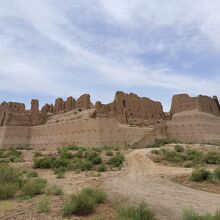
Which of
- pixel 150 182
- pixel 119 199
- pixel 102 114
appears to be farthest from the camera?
pixel 102 114

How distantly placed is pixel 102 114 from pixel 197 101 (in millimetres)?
18945

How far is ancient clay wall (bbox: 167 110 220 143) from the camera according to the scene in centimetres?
5356

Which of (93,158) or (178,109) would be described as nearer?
(93,158)

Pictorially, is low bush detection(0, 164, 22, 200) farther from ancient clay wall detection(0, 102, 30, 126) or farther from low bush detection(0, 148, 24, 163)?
ancient clay wall detection(0, 102, 30, 126)

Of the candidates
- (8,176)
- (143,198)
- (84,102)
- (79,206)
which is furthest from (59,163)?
(84,102)

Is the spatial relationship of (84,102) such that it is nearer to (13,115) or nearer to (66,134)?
(66,134)

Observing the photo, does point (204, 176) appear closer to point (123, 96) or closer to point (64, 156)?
point (64, 156)

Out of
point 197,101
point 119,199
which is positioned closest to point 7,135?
point 197,101

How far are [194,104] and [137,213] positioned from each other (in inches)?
1985

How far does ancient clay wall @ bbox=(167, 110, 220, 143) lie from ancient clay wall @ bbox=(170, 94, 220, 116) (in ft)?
4.94

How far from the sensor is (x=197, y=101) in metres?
57.6

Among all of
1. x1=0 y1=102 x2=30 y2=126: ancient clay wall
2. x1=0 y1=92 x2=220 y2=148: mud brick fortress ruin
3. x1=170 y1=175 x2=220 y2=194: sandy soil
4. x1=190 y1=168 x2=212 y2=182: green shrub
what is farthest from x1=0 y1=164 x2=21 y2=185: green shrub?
x1=0 y1=102 x2=30 y2=126: ancient clay wall

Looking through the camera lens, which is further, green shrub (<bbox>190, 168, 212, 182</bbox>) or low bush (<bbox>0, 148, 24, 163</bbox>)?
low bush (<bbox>0, 148, 24, 163</bbox>)

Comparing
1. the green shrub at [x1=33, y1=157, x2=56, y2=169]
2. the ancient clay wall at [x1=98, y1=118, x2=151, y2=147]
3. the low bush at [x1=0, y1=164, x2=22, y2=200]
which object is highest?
the ancient clay wall at [x1=98, y1=118, x2=151, y2=147]
